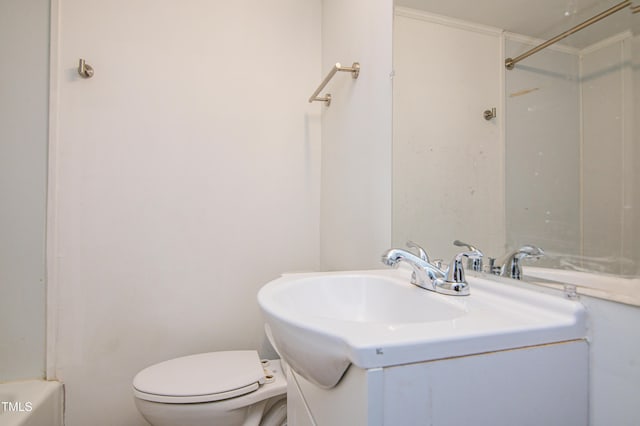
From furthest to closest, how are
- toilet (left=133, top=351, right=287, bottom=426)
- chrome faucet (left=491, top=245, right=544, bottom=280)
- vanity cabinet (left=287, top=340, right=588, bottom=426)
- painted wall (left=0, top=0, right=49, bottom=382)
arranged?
painted wall (left=0, top=0, right=49, bottom=382)
toilet (left=133, top=351, right=287, bottom=426)
chrome faucet (left=491, top=245, right=544, bottom=280)
vanity cabinet (left=287, top=340, right=588, bottom=426)

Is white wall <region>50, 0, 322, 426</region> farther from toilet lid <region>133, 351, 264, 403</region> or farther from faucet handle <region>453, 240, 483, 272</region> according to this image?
faucet handle <region>453, 240, 483, 272</region>

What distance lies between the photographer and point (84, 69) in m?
1.19

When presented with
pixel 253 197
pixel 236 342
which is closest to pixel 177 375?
pixel 236 342

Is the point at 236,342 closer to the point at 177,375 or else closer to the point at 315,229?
the point at 177,375

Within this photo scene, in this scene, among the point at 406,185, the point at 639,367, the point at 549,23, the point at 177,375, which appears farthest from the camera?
the point at 177,375

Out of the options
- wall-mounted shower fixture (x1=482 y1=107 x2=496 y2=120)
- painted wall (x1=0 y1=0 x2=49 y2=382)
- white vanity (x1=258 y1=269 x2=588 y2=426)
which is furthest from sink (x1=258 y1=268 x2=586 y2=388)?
painted wall (x1=0 y1=0 x2=49 y2=382)

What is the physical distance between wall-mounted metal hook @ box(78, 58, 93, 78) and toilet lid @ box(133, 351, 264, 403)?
1.24 metres

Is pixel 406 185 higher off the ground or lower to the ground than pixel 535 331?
higher

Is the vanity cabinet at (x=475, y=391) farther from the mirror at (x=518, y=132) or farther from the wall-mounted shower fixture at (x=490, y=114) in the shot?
the wall-mounted shower fixture at (x=490, y=114)

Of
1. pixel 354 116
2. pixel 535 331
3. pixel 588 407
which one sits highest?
pixel 354 116

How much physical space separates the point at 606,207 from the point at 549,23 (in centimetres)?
35

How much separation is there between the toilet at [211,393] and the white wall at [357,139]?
0.54 meters

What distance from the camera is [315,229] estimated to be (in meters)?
1.52

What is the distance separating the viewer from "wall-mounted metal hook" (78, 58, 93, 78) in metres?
1.18
